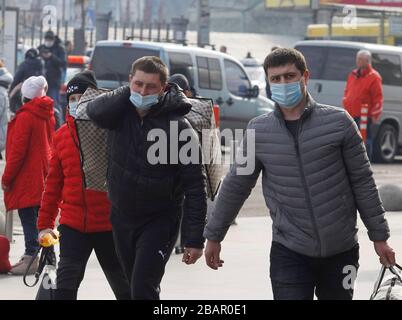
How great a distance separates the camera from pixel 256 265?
11305mm

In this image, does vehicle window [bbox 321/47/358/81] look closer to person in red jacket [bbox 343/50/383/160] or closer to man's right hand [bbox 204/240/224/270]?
person in red jacket [bbox 343/50/383/160]

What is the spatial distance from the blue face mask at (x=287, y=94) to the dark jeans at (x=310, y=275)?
66 centimetres

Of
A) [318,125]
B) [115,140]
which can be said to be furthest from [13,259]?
[318,125]

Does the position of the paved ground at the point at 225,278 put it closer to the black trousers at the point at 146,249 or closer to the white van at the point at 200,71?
the black trousers at the point at 146,249

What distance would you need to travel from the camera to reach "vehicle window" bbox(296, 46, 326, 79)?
76.9 feet

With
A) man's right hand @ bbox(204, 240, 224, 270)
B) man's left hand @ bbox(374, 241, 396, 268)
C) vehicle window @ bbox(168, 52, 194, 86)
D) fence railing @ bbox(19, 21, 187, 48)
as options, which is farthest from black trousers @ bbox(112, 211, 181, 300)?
fence railing @ bbox(19, 21, 187, 48)

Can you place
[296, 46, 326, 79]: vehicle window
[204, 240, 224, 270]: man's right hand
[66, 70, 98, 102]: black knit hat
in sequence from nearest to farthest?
[204, 240, 224, 270]: man's right hand < [66, 70, 98, 102]: black knit hat < [296, 46, 326, 79]: vehicle window

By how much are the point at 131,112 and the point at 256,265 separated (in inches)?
170

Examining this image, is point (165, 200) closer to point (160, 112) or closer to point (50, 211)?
point (160, 112)

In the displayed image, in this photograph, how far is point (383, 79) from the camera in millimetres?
23219

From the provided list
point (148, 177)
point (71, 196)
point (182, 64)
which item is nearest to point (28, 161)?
point (71, 196)

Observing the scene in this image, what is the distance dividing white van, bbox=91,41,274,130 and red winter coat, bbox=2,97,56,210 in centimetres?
1171

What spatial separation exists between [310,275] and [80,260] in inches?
71.7

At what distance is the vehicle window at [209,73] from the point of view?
23266mm
